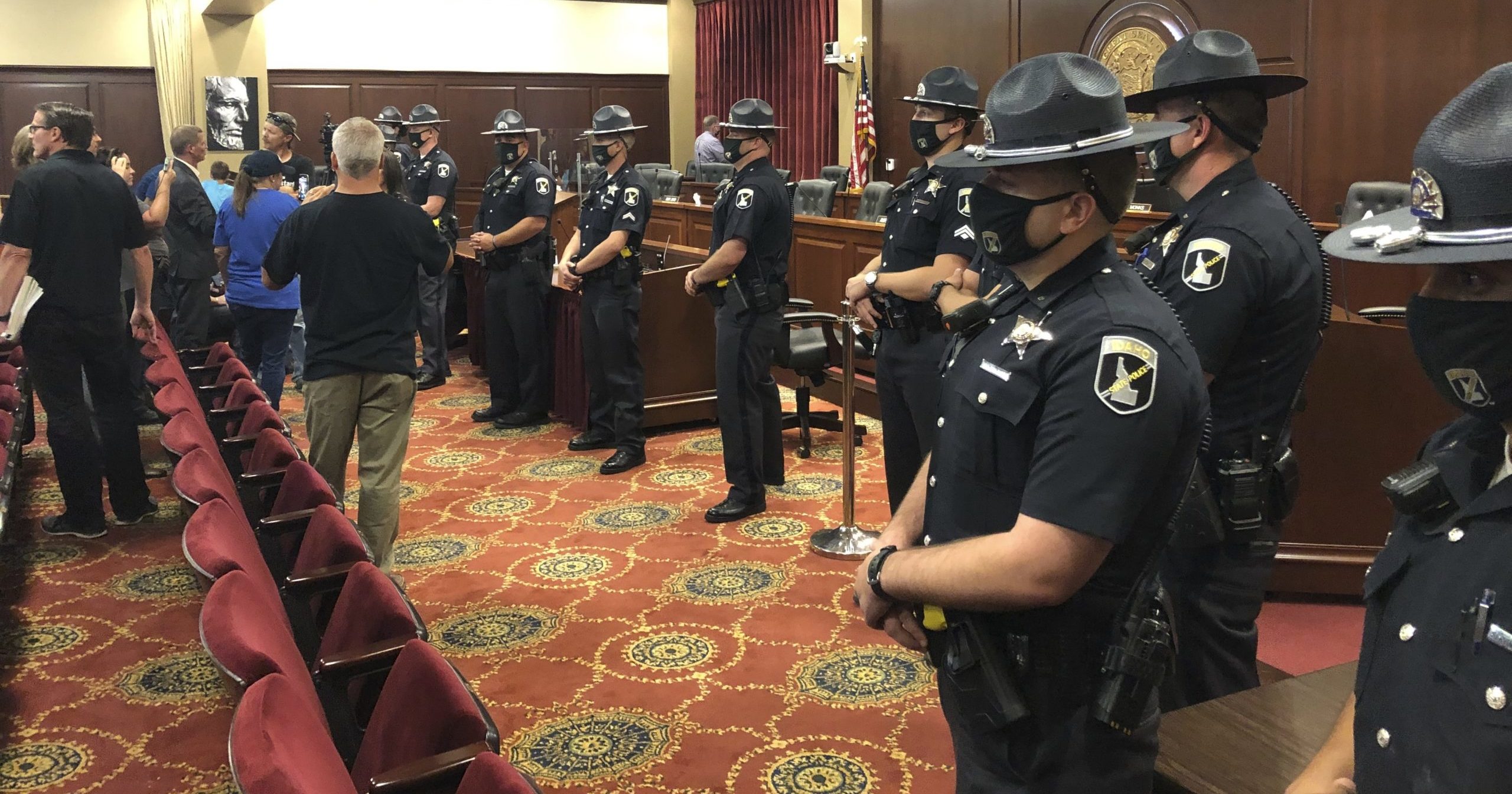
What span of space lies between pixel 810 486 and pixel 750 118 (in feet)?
5.42

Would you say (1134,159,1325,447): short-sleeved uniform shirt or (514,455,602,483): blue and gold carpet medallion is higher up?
(1134,159,1325,447): short-sleeved uniform shirt

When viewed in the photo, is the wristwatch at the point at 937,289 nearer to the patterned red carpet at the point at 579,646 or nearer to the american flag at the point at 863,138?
the patterned red carpet at the point at 579,646

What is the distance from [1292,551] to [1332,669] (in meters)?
1.92

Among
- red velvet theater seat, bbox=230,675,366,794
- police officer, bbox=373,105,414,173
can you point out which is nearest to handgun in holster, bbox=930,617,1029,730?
red velvet theater seat, bbox=230,675,366,794

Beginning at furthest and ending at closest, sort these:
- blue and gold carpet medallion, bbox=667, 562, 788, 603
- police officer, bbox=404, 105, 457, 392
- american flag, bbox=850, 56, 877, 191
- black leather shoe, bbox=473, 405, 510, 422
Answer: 1. american flag, bbox=850, 56, 877, 191
2. police officer, bbox=404, 105, 457, 392
3. black leather shoe, bbox=473, 405, 510, 422
4. blue and gold carpet medallion, bbox=667, 562, 788, 603

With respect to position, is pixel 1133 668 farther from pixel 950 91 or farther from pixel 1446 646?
pixel 950 91

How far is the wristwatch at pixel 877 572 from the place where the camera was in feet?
5.05

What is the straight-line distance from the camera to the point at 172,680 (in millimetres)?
3367

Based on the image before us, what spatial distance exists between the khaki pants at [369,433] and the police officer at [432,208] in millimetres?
3081

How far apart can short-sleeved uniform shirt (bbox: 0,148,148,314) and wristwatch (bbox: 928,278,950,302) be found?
3.08m

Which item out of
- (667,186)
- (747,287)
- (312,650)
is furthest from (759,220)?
(667,186)

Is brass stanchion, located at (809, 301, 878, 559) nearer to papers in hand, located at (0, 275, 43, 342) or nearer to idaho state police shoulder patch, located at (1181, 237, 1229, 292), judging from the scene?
idaho state police shoulder patch, located at (1181, 237, 1229, 292)

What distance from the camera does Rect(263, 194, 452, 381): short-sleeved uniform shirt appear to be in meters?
3.59

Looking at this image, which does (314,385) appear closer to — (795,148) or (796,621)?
(796,621)
